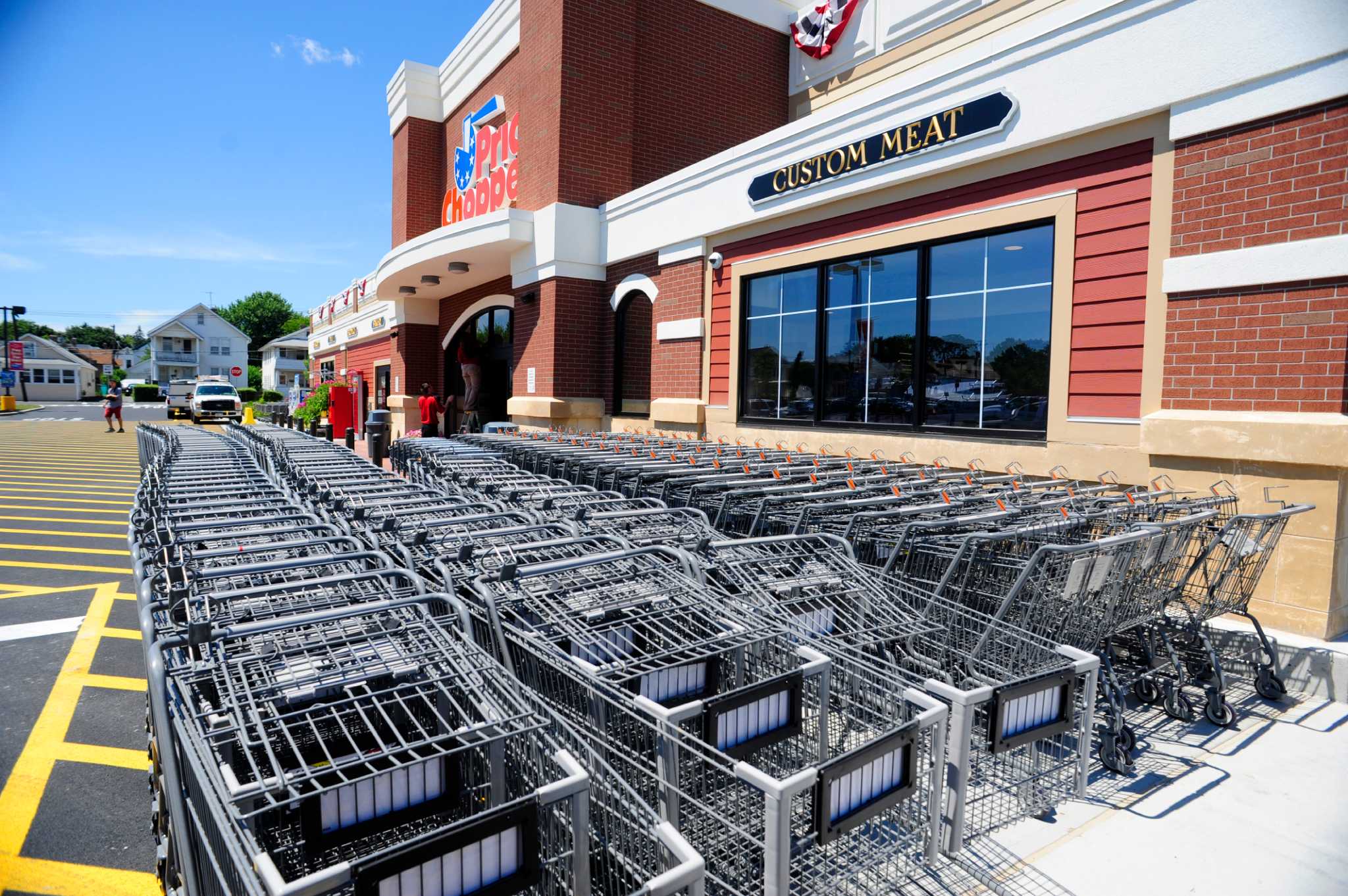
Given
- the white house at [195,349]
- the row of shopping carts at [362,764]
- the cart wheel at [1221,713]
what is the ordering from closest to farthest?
the row of shopping carts at [362,764] → the cart wheel at [1221,713] → the white house at [195,349]

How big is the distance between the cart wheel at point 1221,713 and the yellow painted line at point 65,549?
10469mm

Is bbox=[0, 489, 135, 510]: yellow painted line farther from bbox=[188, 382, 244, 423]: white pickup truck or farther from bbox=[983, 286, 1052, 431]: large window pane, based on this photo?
bbox=[188, 382, 244, 423]: white pickup truck

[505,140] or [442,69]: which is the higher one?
[442,69]

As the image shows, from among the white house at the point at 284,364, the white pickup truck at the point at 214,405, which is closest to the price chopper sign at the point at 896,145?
the white pickup truck at the point at 214,405

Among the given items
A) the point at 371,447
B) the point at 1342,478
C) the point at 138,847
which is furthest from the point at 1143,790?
the point at 371,447

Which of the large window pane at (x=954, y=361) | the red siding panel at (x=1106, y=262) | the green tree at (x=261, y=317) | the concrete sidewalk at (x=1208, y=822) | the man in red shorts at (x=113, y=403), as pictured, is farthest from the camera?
the green tree at (x=261, y=317)

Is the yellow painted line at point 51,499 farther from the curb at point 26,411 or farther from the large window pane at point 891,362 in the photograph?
the curb at point 26,411

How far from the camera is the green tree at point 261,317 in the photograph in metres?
105

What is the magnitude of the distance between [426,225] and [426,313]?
2.51m

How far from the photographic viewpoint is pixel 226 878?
196 centimetres

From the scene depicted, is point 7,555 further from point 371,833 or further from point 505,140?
point 505,140

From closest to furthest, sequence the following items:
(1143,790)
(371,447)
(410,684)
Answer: (410,684) → (1143,790) → (371,447)

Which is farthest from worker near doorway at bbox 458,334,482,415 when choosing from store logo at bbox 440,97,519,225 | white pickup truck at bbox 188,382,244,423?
white pickup truck at bbox 188,382,244,423

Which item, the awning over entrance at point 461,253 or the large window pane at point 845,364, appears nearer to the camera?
the large window pane at point 845,364
